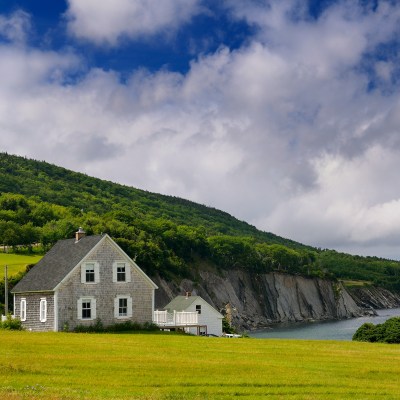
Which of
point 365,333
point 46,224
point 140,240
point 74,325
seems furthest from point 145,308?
point 46,224

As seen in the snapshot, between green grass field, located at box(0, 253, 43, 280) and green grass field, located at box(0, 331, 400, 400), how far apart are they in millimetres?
54082

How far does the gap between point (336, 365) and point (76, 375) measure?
10783mm

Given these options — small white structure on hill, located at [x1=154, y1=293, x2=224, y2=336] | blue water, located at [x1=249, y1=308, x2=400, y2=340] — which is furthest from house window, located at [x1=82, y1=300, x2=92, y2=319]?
blue water, located at [x1=249, y1=308, x2=400, y2=340]

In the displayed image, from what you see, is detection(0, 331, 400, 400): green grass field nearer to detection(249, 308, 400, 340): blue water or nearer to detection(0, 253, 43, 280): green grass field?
detection(0, 253, 43, 280): green grass field

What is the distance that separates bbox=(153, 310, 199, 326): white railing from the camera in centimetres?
5678

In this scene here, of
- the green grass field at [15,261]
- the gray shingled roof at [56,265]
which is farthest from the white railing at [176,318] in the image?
the green grass field at [15,261]

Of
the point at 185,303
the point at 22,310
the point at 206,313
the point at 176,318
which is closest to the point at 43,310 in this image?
the point at 22,310

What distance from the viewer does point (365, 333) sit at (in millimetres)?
65562

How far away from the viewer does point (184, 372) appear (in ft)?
80.4

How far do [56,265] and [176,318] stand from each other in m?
10.3

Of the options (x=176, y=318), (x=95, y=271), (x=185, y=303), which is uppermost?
(x=95, y=271)

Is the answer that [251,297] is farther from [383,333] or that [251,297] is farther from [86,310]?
[86,310]

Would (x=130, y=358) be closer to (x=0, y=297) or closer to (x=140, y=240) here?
(x=0, y=297)

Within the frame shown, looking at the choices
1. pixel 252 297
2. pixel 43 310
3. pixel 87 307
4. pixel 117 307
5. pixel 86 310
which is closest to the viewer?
pixel 86 310
